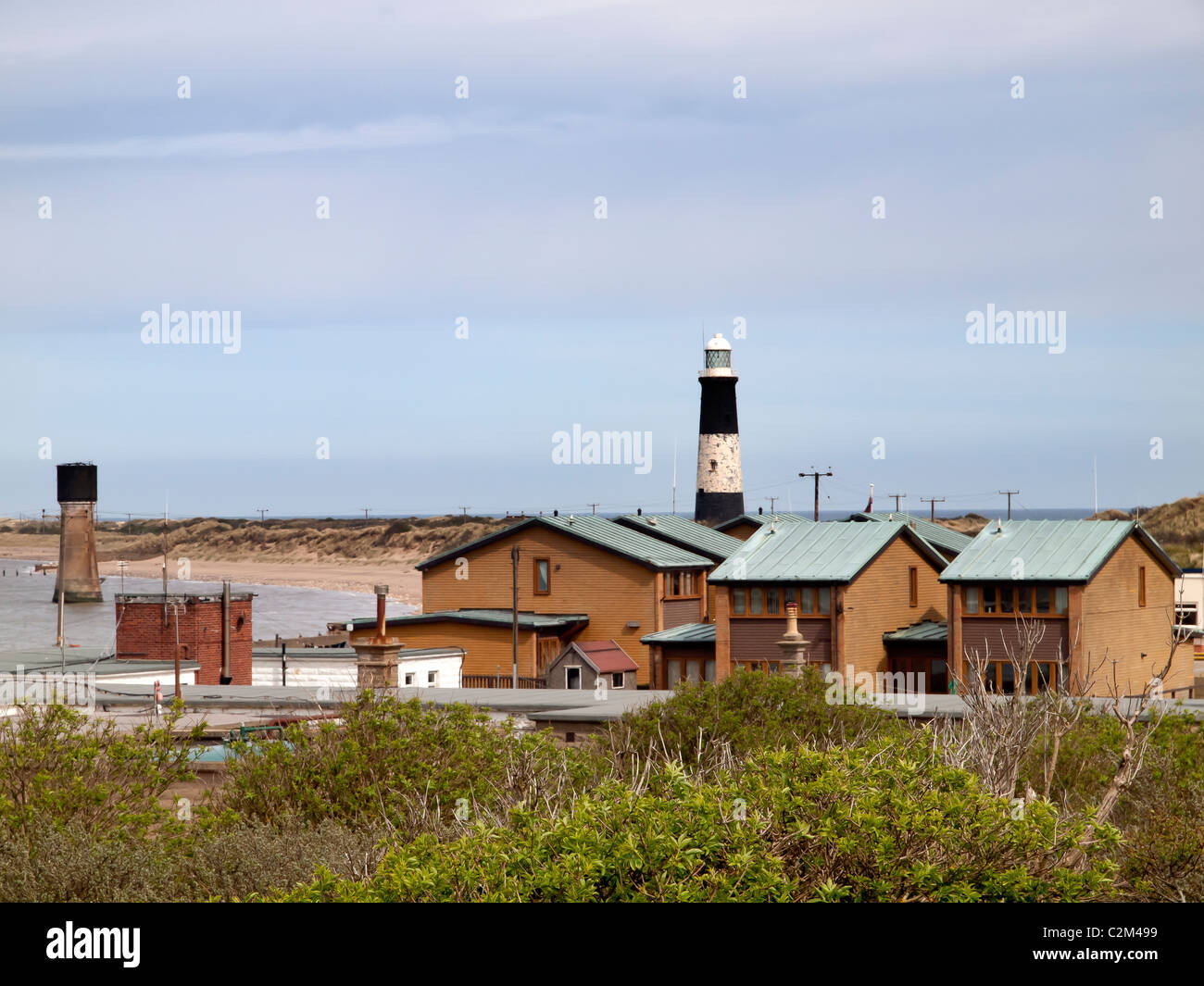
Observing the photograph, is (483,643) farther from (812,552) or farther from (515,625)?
(812,552)

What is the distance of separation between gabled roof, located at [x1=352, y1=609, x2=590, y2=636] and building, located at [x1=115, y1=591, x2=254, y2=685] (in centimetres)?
623

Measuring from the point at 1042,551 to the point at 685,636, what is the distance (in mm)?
12688

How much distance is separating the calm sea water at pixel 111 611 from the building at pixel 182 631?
22399 millimetres

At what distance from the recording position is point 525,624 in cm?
5766

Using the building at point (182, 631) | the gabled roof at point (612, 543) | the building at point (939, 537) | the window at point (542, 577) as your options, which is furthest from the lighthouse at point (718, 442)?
the building at point (182, 631)

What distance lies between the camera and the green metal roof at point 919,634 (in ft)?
169

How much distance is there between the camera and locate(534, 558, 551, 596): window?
2406 inches

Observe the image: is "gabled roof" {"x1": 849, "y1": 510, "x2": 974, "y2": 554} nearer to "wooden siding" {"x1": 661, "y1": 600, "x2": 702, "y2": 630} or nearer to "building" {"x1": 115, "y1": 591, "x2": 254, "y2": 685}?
"wooden siding" {"x1": 661, "y1": 600, "x2": 702, "y2": 630}

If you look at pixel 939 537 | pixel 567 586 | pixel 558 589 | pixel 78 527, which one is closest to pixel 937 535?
pixel 939 537

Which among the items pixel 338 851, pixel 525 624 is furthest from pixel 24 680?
pixel 338 851

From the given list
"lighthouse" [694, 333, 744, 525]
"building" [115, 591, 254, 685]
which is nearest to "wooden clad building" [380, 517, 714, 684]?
"building" [115, 591, 254, 685]

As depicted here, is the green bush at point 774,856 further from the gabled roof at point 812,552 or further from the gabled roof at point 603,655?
the gabled roof at point 603,655

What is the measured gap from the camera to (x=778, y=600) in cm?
5144
